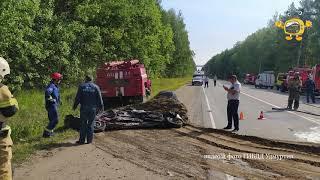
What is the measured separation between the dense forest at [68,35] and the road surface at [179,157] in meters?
5.90

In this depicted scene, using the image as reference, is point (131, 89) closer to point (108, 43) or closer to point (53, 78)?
point (53, 78)

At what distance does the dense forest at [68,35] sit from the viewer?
1672 centimetres

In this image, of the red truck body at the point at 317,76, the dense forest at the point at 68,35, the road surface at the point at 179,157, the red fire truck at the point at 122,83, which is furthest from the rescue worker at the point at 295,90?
the red truck body at the point at 317,76

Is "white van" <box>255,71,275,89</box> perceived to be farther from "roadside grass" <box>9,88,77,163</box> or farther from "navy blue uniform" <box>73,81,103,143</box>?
"navy blue uniform" <box>73,81,103,143</box>

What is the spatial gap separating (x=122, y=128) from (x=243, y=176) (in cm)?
630

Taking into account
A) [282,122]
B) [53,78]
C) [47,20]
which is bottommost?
[282,122]


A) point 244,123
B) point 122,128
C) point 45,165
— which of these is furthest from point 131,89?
point 45,165

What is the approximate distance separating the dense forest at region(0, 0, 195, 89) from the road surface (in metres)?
5.90

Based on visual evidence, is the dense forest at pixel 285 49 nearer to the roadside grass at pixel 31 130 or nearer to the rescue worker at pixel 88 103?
the roadside grass at pixel 31 130

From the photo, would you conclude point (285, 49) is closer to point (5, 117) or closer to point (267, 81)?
point (267, 81)

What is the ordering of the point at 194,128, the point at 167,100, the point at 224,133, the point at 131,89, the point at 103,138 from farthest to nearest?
the point at 131,89 < the point at 167,100 < the point at 194,128 < the point at 224,133 < the point at 103,138

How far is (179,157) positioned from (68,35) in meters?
15.2

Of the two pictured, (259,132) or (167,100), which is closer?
(259,132)

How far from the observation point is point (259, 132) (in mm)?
14453
